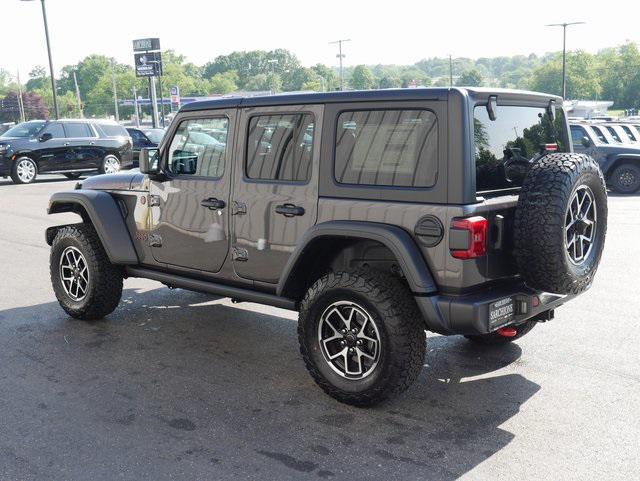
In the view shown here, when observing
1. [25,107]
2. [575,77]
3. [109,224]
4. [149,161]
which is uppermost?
[575,77]

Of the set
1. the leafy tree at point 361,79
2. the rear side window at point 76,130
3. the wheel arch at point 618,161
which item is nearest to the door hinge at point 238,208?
the wheel arch at point 618,161

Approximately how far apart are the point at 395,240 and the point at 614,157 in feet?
43.0

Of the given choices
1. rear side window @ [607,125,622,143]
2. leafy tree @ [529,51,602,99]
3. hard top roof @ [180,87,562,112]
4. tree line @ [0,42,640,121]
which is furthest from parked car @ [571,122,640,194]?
leafy tree @ [529,51,602,99]

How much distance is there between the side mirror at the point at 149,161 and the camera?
5.14m

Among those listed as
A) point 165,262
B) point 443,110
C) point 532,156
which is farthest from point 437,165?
point 165,262

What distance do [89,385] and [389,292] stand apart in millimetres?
2052

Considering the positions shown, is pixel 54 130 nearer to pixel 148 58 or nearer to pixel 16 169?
pixel 16 169

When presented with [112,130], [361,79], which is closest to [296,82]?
[361,79]

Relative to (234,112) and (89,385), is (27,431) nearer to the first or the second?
(89,385)

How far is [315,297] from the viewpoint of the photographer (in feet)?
13.5

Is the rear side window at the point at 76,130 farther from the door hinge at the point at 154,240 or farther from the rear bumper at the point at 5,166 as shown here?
the door hinge at the point at 154,240

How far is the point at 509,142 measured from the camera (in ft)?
13.6

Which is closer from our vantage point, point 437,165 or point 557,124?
point 437,165

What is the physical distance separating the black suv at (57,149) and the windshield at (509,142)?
16.2m
